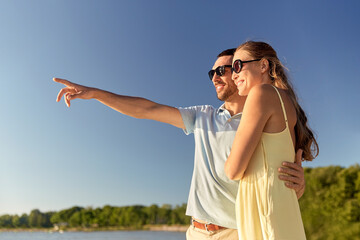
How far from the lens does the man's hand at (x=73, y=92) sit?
8.70ft

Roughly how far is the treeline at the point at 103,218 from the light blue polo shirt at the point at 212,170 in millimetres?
55570

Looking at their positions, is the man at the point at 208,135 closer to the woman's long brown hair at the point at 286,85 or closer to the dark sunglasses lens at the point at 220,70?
the dark sunglasses lens at the point at 220,70

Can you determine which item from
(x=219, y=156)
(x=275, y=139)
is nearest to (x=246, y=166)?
(x=275, y=139)

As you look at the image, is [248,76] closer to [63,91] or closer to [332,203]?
[63,91]

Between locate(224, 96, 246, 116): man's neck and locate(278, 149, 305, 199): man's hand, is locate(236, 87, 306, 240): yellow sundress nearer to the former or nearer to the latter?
locate(278, 149, 305, 199): man's hand

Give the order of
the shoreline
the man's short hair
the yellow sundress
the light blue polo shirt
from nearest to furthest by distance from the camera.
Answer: the yellow sundress < the light blue polo shirt < the man's short hair < the shoreline

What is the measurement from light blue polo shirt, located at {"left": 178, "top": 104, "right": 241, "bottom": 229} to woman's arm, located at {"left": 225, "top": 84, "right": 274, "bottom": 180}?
2.79 ft

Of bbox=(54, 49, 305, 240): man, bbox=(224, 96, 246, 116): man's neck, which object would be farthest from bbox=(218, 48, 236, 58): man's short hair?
bbox=(224, 96, 246, 116): man's neck

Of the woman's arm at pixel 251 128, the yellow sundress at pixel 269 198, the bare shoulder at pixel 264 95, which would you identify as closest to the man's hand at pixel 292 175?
the yellow sundress at pixel 269 198

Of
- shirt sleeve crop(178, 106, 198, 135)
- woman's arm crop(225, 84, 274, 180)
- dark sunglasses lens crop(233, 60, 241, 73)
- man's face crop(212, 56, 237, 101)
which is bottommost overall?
woman's arm crop(225, 84, 274, 180)

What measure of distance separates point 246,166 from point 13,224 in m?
73.8

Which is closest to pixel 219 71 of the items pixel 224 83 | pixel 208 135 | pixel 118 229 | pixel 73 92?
pixel 224 83

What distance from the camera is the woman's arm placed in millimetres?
1685

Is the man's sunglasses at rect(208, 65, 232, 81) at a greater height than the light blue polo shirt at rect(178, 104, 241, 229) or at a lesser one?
greater
